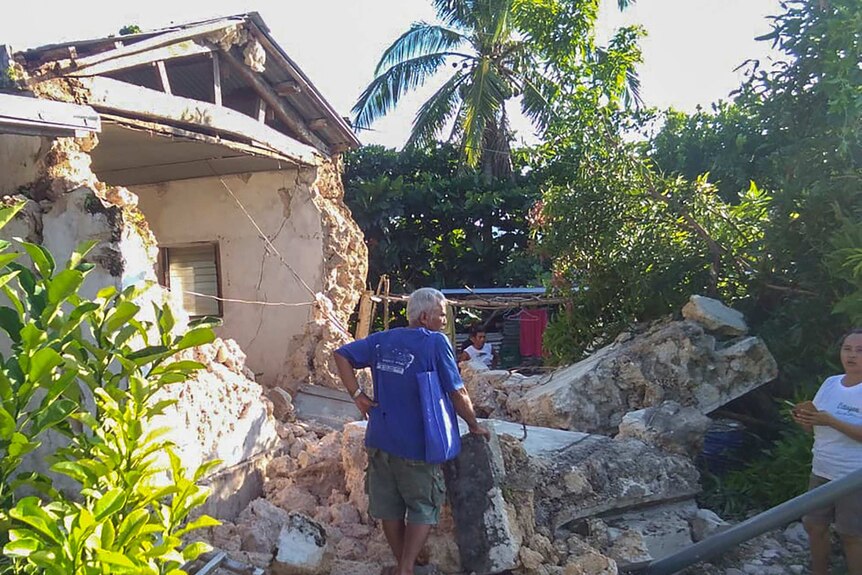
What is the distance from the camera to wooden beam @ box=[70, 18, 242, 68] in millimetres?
4660

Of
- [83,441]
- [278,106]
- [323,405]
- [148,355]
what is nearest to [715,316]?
[323,405]

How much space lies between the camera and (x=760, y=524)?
11.7ft

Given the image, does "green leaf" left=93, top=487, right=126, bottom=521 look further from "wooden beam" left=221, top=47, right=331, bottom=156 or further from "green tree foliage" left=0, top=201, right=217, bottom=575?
"wooden beam" left=221, top=47, right=331, bottom=156

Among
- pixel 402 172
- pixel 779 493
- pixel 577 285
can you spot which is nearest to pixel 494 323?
pixel 402 172

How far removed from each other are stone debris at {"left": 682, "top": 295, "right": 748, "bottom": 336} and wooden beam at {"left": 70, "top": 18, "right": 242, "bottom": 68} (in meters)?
4.42

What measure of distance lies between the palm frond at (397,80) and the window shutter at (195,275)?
9377 mm

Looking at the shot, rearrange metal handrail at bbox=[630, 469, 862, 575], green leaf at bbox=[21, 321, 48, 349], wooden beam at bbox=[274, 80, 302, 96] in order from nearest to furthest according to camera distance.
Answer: green leaf at bbox=[21, 321, 48, 349] < metal handrail at bbox=[630, 469, 862, 575] < wooden beam at bbox=[274, 80, 302, 96]

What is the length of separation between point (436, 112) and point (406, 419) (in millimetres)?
13587

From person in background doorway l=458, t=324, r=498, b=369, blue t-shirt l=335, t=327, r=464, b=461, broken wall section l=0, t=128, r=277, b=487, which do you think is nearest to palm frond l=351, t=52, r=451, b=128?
person in background doorway l=458, t=324, r=498, b=369

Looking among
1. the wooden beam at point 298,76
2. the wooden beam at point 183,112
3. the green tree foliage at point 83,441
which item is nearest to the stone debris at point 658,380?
the wooden beam at point 183,112

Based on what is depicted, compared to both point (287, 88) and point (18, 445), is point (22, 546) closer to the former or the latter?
point (18, 445)

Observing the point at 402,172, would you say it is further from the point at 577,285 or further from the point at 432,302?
the point at 432,302

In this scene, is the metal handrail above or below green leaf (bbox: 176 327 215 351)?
below

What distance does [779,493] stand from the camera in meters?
4.98
